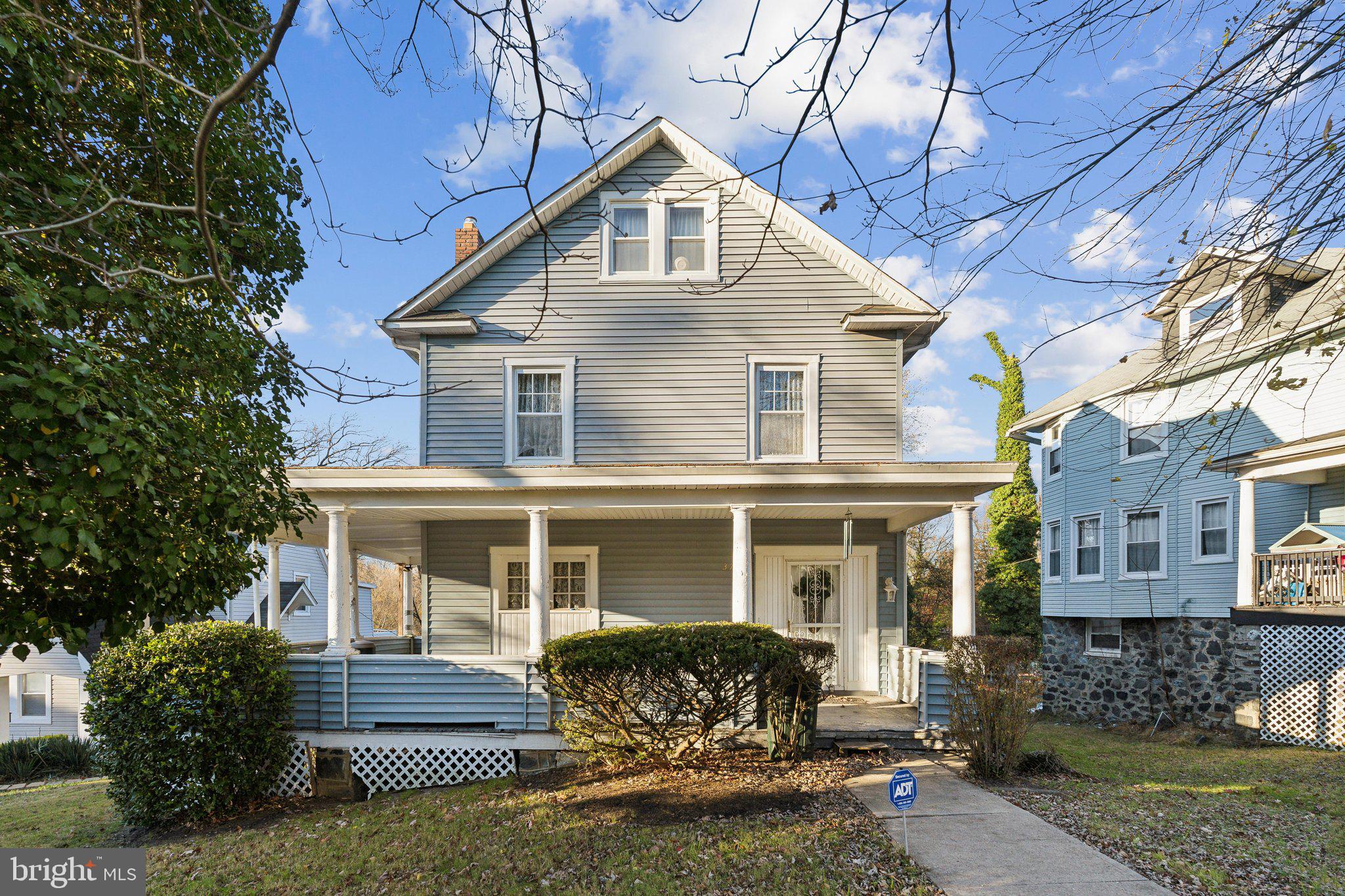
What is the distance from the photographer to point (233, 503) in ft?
16.2

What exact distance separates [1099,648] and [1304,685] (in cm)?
489

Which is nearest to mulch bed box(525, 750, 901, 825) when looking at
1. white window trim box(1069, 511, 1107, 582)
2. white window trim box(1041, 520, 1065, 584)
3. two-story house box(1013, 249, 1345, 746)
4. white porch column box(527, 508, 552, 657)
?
white porch column box(527, 508, 552, 657)

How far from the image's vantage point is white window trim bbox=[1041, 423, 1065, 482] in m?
18.4

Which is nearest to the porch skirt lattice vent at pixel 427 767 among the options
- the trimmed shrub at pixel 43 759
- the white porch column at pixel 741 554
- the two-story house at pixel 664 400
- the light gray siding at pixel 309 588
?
the two-story house at pixel 664 400

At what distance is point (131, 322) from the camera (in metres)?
4.62

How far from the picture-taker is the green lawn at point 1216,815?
5.70m

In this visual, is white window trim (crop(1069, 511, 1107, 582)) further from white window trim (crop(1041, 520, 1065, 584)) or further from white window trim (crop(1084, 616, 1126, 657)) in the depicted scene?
white window trim (crop(1084, 616, 1126, 657))

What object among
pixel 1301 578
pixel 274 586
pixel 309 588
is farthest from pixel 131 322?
pixel 309 588

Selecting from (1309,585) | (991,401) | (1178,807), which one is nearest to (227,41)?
(1178,807)

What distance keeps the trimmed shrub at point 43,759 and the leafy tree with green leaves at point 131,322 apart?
40.5ft

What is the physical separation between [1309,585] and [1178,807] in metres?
6.02

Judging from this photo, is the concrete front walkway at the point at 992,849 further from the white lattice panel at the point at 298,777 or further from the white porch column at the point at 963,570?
the white lattice panel at the point at 298,777

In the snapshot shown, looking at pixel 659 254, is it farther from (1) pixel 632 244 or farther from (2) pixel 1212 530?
(2) pixel 1212 530

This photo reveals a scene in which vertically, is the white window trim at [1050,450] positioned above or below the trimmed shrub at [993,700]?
above
